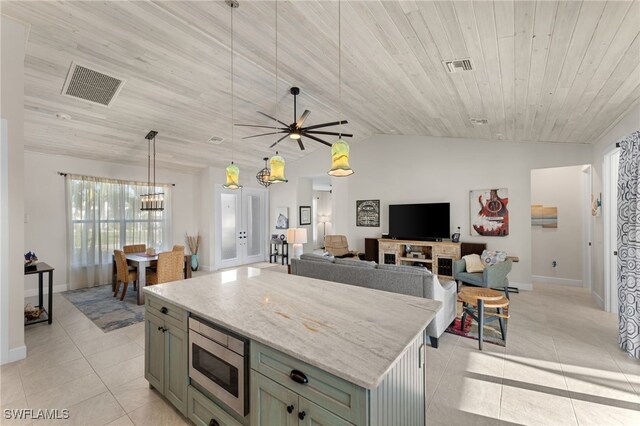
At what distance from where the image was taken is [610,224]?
3891 millimetres

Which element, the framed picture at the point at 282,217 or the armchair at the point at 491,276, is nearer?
the armchair at the point at 491,276

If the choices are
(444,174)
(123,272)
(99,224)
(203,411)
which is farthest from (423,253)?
(99,224)

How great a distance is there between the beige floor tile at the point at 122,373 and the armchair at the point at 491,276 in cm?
461

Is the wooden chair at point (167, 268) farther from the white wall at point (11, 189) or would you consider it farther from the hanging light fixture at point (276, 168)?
the hanging light fixture at point (276, 168)

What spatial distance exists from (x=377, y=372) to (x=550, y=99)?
3469mm

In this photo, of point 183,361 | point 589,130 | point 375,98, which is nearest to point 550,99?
point 589,130

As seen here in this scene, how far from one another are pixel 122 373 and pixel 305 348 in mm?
2391

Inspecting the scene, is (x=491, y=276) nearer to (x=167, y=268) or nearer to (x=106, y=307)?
(x=167, y=268)

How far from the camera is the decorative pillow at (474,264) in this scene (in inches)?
194

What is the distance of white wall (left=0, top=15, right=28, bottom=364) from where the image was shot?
8.73ft

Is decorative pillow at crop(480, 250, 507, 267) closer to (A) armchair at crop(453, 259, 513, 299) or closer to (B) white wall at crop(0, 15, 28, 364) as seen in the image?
(A) armchair at crop(453, 259, 513, 299)

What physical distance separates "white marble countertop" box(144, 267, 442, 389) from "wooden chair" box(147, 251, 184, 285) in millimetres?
2653

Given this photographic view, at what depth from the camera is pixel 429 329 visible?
3080 millimetres

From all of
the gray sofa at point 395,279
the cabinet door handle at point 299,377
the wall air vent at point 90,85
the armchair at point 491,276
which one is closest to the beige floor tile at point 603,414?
the gray sofa at point 395,279
